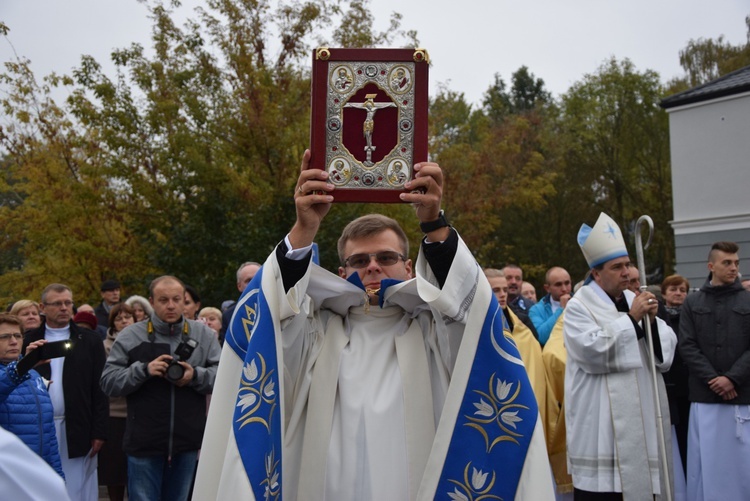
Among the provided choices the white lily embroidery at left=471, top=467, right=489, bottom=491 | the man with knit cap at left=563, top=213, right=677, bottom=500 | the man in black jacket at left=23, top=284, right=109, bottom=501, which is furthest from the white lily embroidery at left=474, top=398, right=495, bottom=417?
the man in black jacket at left=23, top=284, right=109, bottom=501

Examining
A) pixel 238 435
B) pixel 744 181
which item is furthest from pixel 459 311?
pixel 744 181

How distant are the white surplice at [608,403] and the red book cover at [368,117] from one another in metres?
3.76

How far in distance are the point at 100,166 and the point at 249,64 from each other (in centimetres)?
308

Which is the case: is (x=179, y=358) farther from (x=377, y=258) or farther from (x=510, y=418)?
(x=510, y=418)

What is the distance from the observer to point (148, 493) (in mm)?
6824

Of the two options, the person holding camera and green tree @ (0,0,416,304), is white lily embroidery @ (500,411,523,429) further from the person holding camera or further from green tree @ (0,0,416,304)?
green tree @ (0,0,416,304)

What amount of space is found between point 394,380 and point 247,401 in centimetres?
56

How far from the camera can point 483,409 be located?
3.20m

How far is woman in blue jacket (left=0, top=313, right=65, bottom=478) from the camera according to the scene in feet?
19.7

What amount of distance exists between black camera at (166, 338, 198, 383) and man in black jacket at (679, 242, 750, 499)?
4.20 metres

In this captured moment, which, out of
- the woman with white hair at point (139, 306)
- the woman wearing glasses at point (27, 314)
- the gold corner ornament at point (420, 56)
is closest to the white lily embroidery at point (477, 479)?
the gold corner ornament at point (420, 56)

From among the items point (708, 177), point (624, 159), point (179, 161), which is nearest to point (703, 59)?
point (624, 159)

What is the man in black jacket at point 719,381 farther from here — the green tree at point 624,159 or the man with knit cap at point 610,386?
the green tree at point 624,159

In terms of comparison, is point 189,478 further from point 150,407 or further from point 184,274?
point 184,274
